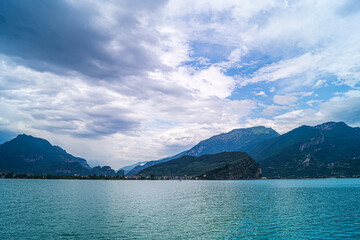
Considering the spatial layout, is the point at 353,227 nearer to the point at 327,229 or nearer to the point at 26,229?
the point at 327,229

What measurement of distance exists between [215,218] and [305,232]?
23.6m

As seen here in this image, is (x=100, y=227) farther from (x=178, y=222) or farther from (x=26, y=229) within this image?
(x=178, y=222)

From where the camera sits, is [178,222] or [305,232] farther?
[178,222]

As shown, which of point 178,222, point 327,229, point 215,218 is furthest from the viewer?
point 215,218

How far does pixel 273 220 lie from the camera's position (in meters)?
63.0

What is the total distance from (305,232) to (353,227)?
15.2 meters

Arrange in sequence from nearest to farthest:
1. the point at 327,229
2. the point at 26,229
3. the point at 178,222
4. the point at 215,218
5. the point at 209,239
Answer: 1. the point at 209,239
2. the point at 26,229
3. the point at 327,229
4. the point at 178,222
5. the point at 215,218

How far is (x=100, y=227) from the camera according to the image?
53562mm

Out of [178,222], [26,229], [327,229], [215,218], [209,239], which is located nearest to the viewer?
[209,239]

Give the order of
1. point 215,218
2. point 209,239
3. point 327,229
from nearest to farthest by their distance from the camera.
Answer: point 209,239, point 327,229, point 215,218

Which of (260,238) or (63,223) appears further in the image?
(63,223)

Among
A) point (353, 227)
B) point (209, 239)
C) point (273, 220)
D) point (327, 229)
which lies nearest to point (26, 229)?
point (209, 239)

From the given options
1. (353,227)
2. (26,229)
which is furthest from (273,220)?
(26,229)

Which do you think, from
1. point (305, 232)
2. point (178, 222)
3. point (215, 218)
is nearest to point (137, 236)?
point (178, 222)
